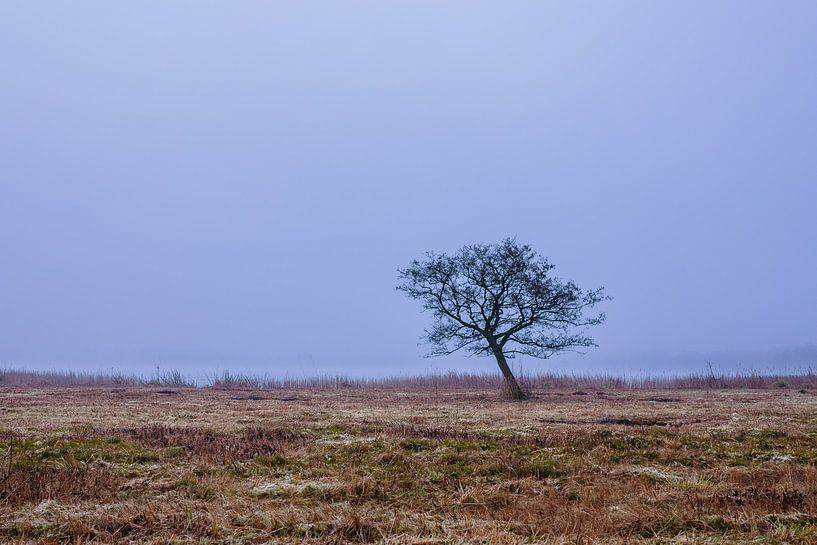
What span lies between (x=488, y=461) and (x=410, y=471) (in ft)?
4.39

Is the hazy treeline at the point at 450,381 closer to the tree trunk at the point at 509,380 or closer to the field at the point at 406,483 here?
the tree trunk at the point at 509,380

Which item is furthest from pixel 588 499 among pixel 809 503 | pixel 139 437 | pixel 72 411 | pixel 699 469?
pixel 72 411

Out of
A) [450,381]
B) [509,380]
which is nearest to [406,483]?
[509,380]

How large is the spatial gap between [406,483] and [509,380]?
19636 mm

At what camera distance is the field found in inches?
216

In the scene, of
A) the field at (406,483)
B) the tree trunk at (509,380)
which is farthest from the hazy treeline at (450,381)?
the field at (406,483)

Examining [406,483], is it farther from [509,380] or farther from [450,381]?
[450,381]

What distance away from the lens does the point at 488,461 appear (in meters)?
8.73

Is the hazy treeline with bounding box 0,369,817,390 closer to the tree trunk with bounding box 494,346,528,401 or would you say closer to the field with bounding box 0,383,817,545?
the tree trunk with bounding box 494,346,528,401

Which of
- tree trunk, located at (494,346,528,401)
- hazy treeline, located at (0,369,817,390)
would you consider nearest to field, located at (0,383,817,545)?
tree trunk, located at (494,346,528,401)

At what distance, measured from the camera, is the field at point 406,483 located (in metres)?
5.48

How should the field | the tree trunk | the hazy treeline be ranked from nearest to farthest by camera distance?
1. the field
2. the tree trunk
3. the hazy treeline

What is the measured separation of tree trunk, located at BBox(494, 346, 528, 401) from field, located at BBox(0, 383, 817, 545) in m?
12.5

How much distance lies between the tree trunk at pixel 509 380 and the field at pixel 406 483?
40.9 ft
